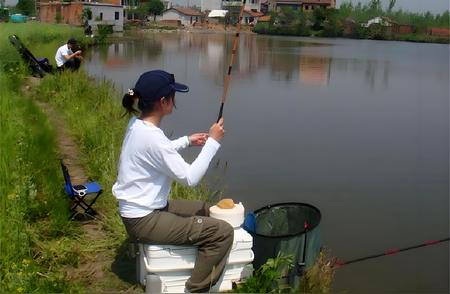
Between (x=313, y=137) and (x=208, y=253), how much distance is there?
667cm

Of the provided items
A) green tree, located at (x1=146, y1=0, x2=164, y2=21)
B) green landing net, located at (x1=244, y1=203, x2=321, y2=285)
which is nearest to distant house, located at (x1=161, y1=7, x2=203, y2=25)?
green tree, located at (x1=146, y1=0, x2=164, y2=21)

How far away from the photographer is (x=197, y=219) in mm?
2807

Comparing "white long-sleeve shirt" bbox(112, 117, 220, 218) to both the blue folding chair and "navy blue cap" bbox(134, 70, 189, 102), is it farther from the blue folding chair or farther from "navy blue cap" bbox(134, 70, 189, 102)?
the blue folding chair

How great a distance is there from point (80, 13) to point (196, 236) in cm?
4164

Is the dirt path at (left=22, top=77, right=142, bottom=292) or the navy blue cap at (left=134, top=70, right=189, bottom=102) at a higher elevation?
the navy blue cap at (left=134, top=70, right=189, bottom=102)

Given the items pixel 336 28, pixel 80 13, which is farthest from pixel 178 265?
pixel 336 28

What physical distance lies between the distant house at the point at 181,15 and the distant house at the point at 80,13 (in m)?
28.2

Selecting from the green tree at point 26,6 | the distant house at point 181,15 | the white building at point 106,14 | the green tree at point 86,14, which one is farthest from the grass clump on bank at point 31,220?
the distant house at point 181,15

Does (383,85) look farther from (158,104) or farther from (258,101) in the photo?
(158,104)

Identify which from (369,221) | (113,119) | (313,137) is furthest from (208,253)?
(313,137)

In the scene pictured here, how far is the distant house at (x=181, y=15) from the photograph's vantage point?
77225 millimetres

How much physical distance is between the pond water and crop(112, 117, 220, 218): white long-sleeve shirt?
187 cm

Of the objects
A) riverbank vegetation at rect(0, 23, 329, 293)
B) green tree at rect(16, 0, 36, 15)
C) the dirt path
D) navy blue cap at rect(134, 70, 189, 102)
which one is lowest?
the dirt path

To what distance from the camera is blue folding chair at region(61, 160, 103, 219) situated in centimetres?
381
